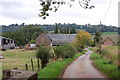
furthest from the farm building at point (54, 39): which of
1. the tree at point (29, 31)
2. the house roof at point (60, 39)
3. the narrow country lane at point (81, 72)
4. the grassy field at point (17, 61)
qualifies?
the narrow country lane at point (81, 72)

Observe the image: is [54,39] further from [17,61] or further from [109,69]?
[109,69]

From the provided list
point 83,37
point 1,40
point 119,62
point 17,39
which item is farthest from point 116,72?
point 17,39

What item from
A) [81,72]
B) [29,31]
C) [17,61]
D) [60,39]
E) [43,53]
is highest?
[29,31]

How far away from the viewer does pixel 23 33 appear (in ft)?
359

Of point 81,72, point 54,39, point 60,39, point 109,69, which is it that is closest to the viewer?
point 109,69

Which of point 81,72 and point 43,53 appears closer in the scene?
point 81,72

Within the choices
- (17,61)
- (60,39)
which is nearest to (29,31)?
(60,39)

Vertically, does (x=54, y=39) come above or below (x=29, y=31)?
below

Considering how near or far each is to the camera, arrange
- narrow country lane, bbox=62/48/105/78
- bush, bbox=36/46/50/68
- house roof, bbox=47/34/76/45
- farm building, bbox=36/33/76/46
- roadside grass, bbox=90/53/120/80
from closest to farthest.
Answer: roadside grass, bbox=90/53/120/80 < narrow country lane, bbox=62/48/105/78 < bush, bbox=36/46/50/68 < farm building, bbox=36/33/76/46 < house roof, bbox=47/34/76/45

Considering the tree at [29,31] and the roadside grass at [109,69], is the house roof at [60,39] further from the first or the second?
the roadside grass at [109,69]

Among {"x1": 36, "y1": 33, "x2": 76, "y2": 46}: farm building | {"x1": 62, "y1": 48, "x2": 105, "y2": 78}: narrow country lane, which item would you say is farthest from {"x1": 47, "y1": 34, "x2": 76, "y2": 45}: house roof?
{"x1": 62, "y1": 48, "x2": 105, "y2": 78}: narrow country lane

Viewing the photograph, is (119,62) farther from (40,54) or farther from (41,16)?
(40,54)

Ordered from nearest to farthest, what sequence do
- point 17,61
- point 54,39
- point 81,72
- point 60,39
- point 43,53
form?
1. point 81,72
2. point 43,53
3. point 17,61
4. point 54,39
5. point 60,39

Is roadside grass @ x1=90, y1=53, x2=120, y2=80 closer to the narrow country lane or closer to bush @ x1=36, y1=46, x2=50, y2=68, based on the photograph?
the narrow country lane
